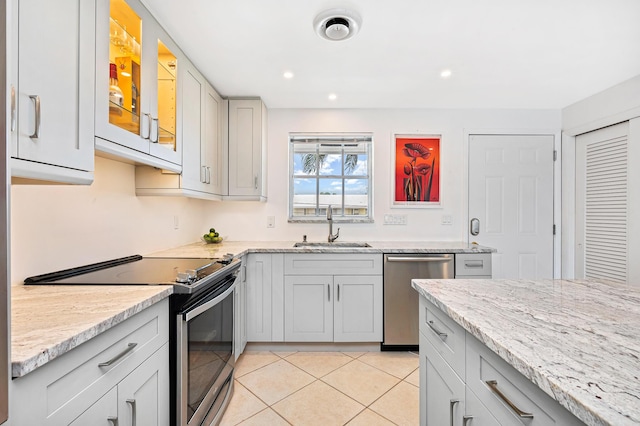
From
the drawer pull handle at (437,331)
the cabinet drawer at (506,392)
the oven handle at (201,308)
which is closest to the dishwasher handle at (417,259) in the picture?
the drawer pull handle at (437,331)

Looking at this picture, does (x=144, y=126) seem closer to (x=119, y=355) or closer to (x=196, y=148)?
(x=196, y=148)

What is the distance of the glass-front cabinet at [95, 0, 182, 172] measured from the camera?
1.24 m

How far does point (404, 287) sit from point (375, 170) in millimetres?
1298

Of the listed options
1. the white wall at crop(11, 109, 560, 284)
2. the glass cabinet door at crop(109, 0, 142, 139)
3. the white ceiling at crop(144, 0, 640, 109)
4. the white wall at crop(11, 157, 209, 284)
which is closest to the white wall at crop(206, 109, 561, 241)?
the white wall at crop(11, 109, 560, 284)

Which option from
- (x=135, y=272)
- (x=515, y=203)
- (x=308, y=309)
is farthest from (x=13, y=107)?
(x=515, y=203)

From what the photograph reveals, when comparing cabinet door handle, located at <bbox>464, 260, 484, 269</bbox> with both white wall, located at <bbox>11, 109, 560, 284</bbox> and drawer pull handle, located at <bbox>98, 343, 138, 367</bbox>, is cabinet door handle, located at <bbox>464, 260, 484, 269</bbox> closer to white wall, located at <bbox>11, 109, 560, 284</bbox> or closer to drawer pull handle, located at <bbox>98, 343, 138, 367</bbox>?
white wall, located at <bbox>11, 109, 560, 284</bbox>

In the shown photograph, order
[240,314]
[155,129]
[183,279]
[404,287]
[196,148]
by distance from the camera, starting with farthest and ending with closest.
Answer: [404,287], [240,314], [196,148], [155,129], [183,279]

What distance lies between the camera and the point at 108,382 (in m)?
0.91

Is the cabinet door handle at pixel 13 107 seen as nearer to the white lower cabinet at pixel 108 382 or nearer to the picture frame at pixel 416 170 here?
the white lower cabinet at pixel 108 382

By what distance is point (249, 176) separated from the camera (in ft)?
9.37

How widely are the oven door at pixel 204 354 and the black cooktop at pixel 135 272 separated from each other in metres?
0.12

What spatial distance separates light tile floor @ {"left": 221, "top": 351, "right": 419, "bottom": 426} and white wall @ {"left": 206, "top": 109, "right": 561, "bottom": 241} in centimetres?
121

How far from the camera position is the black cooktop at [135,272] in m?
1.31

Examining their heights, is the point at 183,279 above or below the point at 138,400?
above
